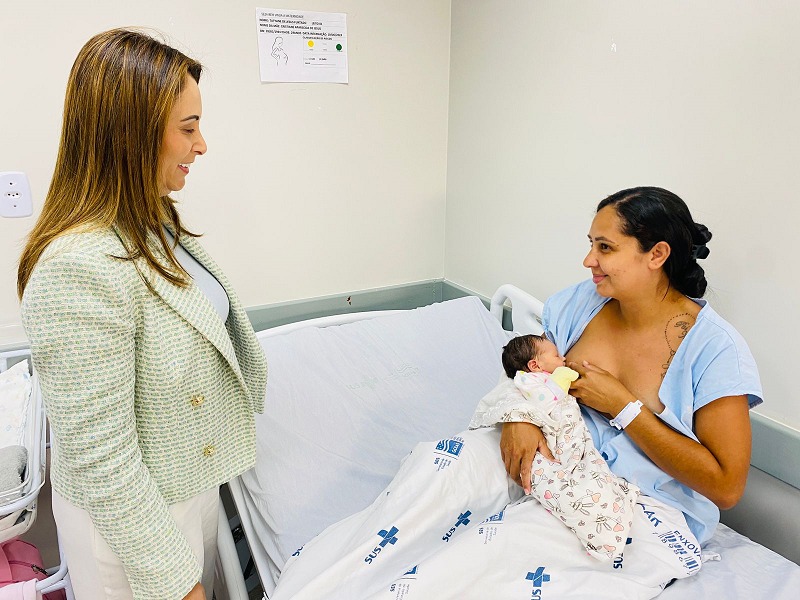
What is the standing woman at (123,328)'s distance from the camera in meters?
0.91

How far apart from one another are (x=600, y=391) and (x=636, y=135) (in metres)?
0.92

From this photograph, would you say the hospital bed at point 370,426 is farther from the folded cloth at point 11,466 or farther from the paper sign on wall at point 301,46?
the paper sign on wall at point 301,46

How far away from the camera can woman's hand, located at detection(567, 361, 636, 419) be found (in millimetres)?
1313

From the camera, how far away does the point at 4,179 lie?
72.2 inches

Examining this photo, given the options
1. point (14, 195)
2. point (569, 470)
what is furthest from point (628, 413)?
point (14, 195)

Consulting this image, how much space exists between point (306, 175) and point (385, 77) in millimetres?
565

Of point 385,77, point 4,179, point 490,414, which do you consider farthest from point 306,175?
point 490,414

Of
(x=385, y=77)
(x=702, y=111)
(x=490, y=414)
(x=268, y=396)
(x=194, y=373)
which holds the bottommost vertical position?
(x=268, y=396)

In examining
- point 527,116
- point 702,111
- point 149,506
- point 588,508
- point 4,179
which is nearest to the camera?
point 149,506

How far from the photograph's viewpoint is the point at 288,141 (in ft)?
7.50

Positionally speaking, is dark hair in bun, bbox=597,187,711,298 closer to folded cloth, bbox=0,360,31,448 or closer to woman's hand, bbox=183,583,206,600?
woman's hand, bbox=183,583,206,600

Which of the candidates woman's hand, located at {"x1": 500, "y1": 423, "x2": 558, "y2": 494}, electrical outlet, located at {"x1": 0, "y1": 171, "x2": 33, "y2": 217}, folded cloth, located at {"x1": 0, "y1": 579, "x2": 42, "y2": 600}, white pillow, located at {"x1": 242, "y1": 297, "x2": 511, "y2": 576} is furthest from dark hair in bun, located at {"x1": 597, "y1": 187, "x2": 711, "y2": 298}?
electrical outlet, located at {"x1": 0, "y1": 171, "x2": 33, "y2": 217}

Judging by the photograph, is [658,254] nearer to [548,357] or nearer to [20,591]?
[548,357]

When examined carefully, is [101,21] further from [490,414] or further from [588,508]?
[588,508]
